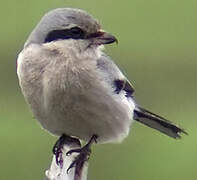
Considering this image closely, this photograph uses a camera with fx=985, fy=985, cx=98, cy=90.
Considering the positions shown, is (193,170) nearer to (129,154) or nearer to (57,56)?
(129,154)

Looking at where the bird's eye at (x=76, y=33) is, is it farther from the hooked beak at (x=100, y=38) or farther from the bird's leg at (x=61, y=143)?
the bird's leg at (x=61, y=143)

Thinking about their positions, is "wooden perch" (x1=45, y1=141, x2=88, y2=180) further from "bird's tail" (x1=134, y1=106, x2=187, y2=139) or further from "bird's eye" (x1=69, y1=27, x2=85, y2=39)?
"bird's tail" (x1=134, y1=106, x2=187, y2=139)

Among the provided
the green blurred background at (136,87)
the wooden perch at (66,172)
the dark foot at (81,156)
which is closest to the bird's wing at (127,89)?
the dark foot at (81,156)

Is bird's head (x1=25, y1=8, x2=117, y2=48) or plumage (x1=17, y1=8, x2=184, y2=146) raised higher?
bird's head (x1=25, y1=8, x2=117, y2=48)

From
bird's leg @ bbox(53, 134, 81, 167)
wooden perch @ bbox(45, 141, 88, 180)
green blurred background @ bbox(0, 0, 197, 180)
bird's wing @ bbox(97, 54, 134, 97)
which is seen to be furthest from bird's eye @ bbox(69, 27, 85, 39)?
green blurred background @ bbox(0, 0, 197, 180)

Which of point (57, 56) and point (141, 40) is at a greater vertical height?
point (57, 56)

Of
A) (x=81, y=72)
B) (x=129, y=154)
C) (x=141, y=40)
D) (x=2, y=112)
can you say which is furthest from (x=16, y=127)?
(x=81, y=72)
